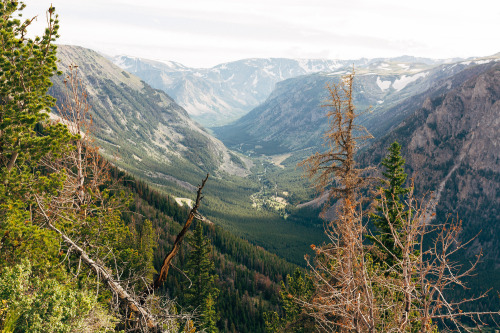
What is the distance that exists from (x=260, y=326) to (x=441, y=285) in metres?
66.0

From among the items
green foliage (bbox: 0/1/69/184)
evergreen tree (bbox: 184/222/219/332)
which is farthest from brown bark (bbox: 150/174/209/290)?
evergreen tree (bbox: 184/222/219/332)

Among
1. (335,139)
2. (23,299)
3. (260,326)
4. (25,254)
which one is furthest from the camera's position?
(260,326)

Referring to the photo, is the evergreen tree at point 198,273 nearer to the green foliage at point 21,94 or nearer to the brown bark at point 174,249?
the green foliage at point 21,94

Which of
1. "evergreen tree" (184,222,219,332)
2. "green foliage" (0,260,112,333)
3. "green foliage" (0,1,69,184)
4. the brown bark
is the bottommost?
"evergreen tree" (184,222,219,332)

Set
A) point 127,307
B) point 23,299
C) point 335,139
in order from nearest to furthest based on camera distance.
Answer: point 127,307 < point 23,299 < point 335,139

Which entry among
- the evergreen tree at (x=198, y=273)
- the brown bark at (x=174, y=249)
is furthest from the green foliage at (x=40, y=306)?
the evergreen tree at (x=198, y=273)

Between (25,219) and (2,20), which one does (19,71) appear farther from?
(25,219)

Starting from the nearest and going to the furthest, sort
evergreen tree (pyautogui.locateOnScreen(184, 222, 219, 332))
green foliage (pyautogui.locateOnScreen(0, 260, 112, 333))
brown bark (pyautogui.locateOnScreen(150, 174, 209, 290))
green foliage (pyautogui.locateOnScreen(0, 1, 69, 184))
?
1. brown bark (pyautogui.locateOnScreen(150, 174, 209, 290))
2. green foliage (pyautogui.locateOnScreen(0, 260, 112, 333))
3. green foliage (pyautogui.locateOnScreen(0, 1, 69, 184))
4. evergreen tree (pyautogui.locateOnScreen(184, 222, 219, 332))

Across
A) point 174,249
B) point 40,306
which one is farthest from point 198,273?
point 174,249

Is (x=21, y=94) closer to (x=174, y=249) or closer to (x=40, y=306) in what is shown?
(x=40, y=306)

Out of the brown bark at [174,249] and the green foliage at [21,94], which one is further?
the green foliage at [21,94]

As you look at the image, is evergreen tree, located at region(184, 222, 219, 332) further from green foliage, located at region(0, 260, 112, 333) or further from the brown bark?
the brown bark

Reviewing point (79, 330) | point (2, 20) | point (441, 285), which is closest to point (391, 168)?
point (441, 285)

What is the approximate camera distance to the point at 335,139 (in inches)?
676
